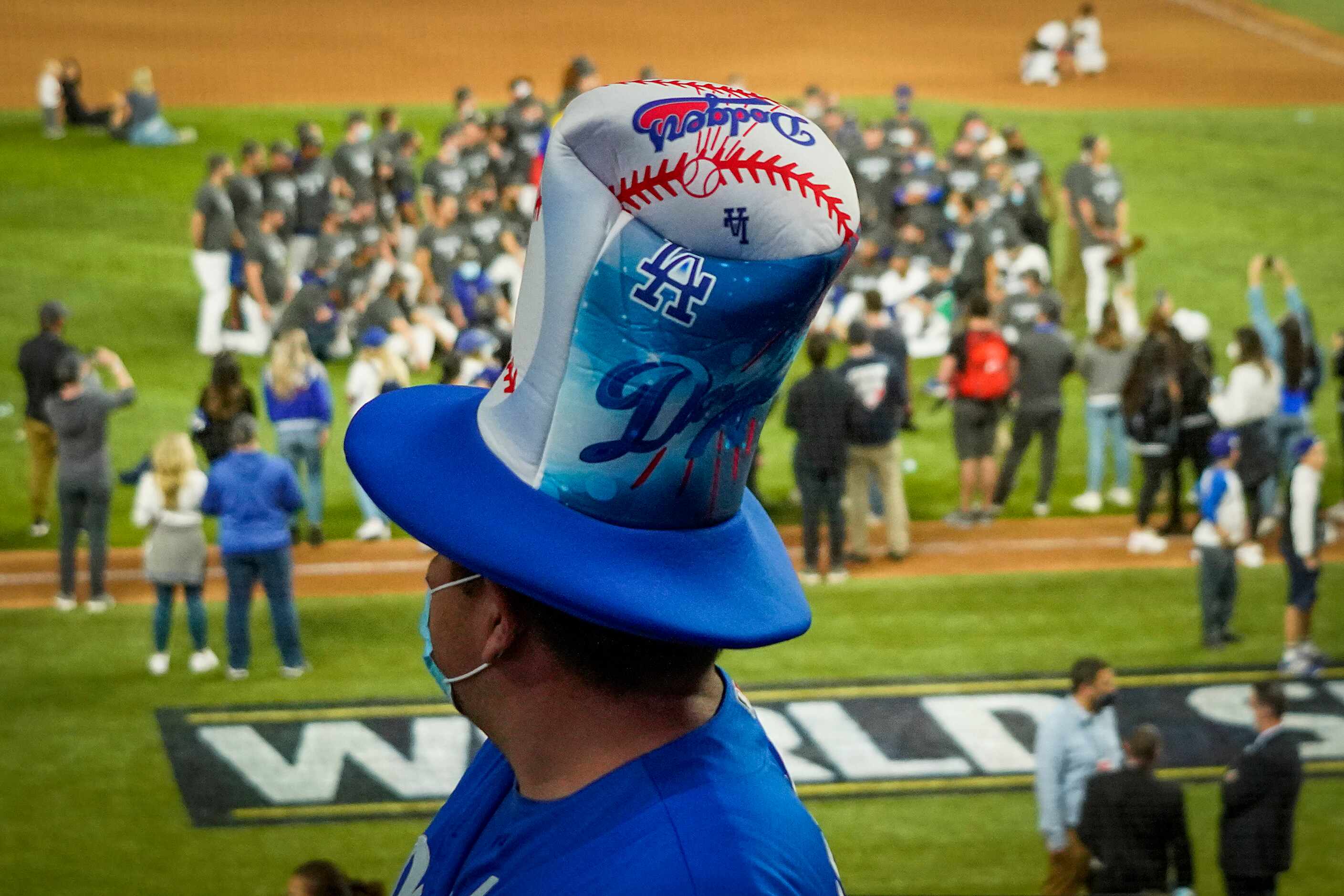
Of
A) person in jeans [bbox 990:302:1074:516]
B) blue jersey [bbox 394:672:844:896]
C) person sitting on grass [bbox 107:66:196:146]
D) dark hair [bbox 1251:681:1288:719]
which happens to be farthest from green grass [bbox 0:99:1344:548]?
blue jersey [bbox 394:672:844:896]

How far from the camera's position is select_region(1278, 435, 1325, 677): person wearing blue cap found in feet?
31.0

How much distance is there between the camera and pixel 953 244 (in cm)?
1731

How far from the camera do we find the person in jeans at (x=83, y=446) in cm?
1003

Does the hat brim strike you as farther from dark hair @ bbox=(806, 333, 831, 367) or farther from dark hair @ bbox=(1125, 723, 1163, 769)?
dark hair @ bbox=(806, 333, 831, 367)

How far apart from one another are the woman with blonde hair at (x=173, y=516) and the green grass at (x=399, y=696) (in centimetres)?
83

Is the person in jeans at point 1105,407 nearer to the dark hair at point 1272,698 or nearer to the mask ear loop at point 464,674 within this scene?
the dark hair at point 1272,698

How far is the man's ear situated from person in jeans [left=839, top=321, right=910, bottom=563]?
9.24 m

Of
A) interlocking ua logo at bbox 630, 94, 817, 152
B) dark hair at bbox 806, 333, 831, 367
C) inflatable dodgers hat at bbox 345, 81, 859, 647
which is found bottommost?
dark hair at bbox 806, 333, 831, 367

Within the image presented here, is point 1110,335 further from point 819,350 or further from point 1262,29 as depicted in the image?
point 1262,29

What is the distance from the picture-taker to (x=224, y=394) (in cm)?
1038

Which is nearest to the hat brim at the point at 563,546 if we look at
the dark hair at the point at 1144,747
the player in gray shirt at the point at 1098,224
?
the dark hair at the point at 1144,747

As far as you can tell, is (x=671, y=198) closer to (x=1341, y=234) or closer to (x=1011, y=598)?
(x=1011, y=598)

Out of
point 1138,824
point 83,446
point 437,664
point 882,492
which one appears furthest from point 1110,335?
point 437,664

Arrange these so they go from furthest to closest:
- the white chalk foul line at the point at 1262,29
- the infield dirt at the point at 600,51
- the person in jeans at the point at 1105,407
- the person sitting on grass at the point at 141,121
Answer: the white chalk foul line at the point at 1262,29 → the infield dirt at the point at 600,51 → the person sitting on grass at the point at 141,121 → the person in jeans at the point at 1105,407
